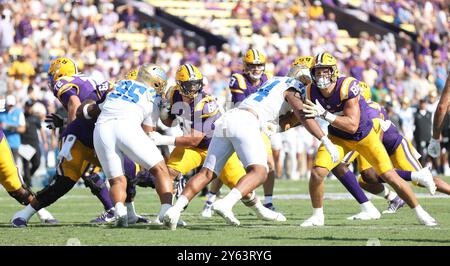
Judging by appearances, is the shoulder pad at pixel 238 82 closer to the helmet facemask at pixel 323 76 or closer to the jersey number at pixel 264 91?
the jersey number at pixel 264 91

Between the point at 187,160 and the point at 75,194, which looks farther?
the point at 75,194

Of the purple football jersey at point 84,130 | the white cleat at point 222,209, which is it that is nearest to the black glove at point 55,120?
the purple football jersey at point 84,130

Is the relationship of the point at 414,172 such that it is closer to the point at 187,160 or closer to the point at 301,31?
the point at 187,160

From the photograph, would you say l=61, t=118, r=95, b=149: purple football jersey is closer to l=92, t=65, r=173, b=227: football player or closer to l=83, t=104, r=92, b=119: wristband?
l=83, t=104, r=92, b=119: wristband

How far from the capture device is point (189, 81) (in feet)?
34.6

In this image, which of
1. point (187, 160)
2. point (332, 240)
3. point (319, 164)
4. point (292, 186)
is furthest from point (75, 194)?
point (332, 240)

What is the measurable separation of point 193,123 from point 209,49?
1291 centimetres

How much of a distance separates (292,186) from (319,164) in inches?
297

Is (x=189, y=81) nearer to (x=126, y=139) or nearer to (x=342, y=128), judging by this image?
(x=126, y=139)

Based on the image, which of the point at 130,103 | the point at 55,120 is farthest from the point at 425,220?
the point at 55,120

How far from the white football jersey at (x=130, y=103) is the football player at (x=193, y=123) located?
0.54 m

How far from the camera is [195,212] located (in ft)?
41.2

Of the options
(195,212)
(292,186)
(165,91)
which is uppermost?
(165,91)
